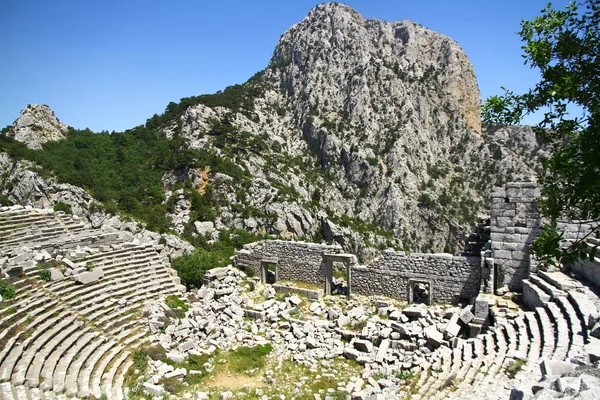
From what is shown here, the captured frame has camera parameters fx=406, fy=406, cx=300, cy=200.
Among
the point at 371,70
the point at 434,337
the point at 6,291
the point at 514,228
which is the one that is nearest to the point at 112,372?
the point at 6,291

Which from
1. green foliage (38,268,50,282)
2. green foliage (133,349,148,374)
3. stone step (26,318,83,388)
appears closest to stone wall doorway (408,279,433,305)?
green foliage (133,349,148,374)

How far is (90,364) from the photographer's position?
11516mm

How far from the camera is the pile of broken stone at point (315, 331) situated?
1163cm

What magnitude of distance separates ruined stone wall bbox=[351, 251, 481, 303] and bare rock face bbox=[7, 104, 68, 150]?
44.4 metres

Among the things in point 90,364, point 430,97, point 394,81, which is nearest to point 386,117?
point 394,81

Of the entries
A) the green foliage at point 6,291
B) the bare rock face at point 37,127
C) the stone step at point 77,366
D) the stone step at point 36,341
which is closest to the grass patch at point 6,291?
the green foliage at point 6,291

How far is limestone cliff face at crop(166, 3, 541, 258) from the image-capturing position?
49.5 m

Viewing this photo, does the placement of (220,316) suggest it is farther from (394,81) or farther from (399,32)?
(399,32)

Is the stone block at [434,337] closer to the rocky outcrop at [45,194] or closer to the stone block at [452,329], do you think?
the stone block at [452,329]

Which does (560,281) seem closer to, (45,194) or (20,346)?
(20,346)

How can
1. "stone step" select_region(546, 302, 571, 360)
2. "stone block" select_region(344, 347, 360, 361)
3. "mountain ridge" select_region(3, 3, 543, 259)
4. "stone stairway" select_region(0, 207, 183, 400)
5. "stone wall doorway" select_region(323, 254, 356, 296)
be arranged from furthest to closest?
"mountain ridge" select_region(3, 3, 543, 259) → "stone wall doorway" select_region(323, 254, 356, 296) → "stone block" select_region(344, 347, 360, 361) → "stone stairway" select_region(0, 207, 183, 400) → "stone step" select_region(546, 302, 571, 360)

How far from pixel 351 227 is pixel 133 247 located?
3051cm

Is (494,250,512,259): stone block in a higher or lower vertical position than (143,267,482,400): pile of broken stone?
higher

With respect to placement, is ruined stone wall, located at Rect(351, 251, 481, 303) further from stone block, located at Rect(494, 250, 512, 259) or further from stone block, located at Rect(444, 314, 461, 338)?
stone block, located at Rect(444, 314, 461, 338)
